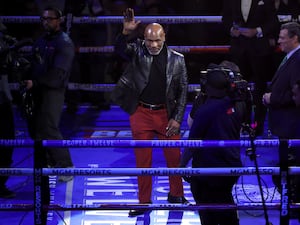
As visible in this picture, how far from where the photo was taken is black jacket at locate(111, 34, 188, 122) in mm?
6199

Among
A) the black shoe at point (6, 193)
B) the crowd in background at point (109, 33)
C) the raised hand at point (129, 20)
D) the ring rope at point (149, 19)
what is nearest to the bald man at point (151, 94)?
the raised hand at point (129, 20)

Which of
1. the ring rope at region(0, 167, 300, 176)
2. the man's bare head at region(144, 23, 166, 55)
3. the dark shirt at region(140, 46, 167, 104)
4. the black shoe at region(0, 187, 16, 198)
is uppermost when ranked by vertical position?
the man's bare head at region(144, 23, 166, 55)

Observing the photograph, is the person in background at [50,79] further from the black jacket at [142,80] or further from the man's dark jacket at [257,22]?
the man's dark jacket at [257,22]

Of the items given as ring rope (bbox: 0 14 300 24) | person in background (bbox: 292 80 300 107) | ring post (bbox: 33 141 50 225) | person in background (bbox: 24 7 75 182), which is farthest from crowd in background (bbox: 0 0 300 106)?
ring post (bbox: 33 141 50 225)

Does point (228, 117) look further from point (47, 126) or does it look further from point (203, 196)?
point (47, 126)

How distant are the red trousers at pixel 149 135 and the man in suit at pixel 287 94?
1.04m

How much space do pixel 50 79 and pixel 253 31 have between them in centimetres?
256

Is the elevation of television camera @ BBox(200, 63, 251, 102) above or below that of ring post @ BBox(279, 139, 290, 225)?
above

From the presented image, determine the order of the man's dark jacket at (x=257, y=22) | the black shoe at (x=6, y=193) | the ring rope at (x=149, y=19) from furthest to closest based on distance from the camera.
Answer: the ring rope at (x=149, y=19) < the man's dark jacket at (x=257, y=22) < the black shoe at (x=6, y=193)

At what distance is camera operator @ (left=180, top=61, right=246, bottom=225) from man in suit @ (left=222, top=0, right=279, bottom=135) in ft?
10.1

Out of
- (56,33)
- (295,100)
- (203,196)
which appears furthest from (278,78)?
(56,33)

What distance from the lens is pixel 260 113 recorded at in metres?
8.32

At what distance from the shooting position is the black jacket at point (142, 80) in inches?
244

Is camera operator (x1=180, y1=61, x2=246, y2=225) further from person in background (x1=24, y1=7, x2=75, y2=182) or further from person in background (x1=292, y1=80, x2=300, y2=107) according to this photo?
person in background (x1=24, y1=7, x2=75, y2=182)
